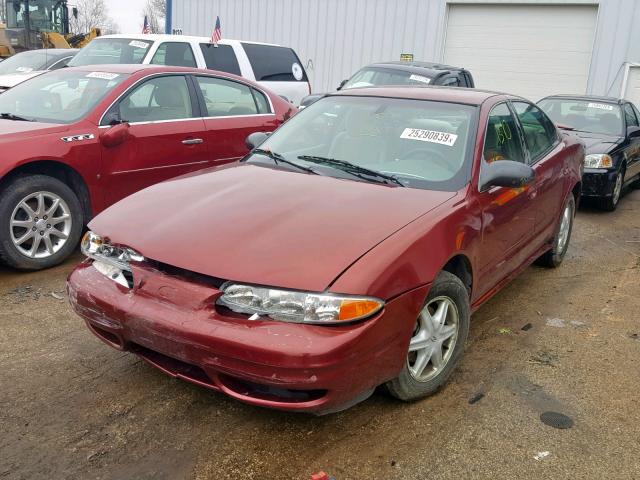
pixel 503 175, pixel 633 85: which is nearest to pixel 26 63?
pixel 503 175

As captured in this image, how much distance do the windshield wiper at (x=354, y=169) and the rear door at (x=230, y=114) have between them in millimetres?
2271

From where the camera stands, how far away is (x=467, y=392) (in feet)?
10.2

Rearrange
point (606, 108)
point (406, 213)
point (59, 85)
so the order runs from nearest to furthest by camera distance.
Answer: point (406, 213) → point (59, 85) → point (606, 108)

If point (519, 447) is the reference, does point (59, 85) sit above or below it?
above

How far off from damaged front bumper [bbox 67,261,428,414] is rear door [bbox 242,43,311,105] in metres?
7.30

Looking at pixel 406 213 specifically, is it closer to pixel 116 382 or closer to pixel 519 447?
pixel 519 447

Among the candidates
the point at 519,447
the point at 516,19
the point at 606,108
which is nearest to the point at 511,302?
the point at 519,447

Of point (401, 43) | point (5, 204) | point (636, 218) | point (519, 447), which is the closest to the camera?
point (519, 447)

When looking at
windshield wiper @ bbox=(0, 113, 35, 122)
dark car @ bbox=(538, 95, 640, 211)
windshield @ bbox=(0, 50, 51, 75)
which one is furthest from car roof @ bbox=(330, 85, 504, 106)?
windshield @ bbox=(0, 50, 51, 75)

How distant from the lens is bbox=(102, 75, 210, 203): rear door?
5.05 meters

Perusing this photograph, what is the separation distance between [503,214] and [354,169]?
0.92 m

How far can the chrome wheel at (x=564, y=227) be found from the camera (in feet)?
16.7

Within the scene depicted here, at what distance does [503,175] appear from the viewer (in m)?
3.31

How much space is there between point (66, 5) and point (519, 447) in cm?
2109
